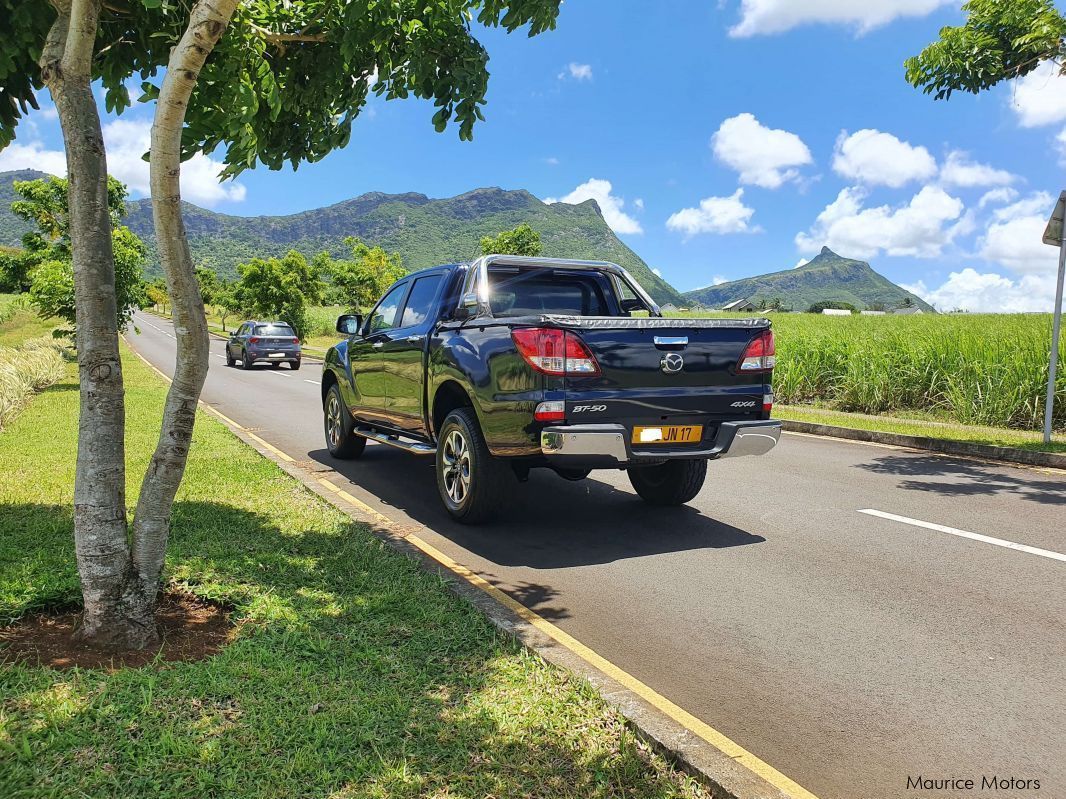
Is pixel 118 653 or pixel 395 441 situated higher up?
pixel 395 441

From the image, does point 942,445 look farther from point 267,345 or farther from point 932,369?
point 267,345

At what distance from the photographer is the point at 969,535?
19.8 ft

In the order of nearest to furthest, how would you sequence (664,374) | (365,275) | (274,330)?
(664,374) → (274,330) → (365,275)

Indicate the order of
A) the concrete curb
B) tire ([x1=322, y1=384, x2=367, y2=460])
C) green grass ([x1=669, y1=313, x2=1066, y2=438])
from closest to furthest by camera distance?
1. tire ([x1=322, y1=384, x2=367, y2=460])
2. the concrete curb
3. green grass ([x1=669, y1=313, x2=1066, y2=438])

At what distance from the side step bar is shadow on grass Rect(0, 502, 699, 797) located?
2.56m

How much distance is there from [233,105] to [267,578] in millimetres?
2635

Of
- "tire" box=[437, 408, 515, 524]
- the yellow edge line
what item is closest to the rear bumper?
"tire" box=[437, 408, 515, 524]

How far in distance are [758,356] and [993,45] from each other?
6445mm

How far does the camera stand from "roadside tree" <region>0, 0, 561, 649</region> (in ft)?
12.0

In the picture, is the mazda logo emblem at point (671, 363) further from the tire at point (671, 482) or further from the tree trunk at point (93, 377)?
the tree trunk at point (93, 377)

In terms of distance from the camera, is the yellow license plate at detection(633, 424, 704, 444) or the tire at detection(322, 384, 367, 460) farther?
the tire at detection(322, 384, 367, 460)

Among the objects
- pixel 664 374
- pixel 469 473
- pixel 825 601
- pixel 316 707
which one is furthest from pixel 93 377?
pixel 825 601

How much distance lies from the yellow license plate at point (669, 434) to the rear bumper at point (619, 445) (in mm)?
70

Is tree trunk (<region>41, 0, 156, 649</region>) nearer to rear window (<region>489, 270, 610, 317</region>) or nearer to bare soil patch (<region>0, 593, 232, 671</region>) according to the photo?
bare soil patch (<region>0, 593, 232, 671</region>)
